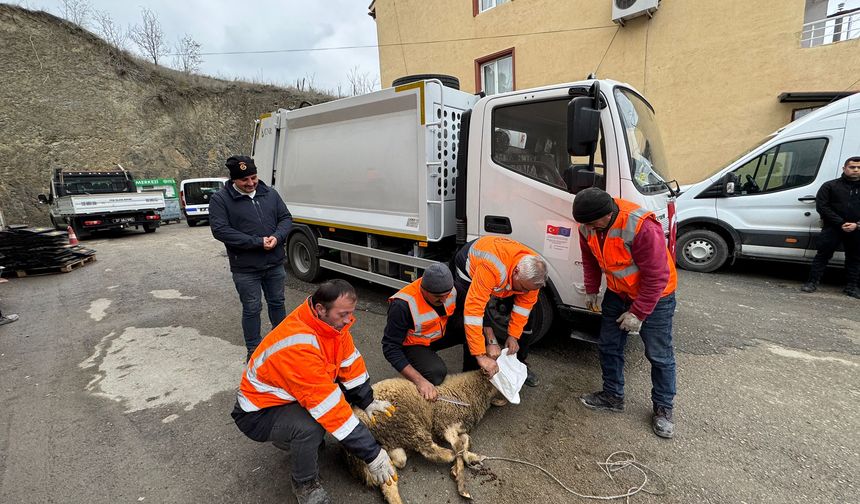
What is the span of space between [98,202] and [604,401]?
1355 cm

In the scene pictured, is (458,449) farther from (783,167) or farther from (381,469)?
(783,167)

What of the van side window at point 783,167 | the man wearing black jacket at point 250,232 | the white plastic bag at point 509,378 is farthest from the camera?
the van side window at point 783,167

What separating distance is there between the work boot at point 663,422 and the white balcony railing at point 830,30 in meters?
8.00

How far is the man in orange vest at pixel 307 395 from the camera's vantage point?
5.67 ft

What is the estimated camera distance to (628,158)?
8.84 feet

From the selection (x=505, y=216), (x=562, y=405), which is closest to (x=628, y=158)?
(x=505, y=216)

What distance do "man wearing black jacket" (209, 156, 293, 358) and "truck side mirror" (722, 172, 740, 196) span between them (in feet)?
19.3

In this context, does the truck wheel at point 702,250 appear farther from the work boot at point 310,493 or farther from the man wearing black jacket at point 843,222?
the work boot at point 310,493

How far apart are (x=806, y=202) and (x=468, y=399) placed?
18.1 ft

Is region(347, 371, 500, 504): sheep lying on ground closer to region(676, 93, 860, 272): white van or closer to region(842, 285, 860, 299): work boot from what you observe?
region(676, 93, 860, 272): white van

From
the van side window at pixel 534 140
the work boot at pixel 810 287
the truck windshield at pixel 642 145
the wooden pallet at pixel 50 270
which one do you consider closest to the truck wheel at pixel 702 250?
the work boot at pixel 810 287

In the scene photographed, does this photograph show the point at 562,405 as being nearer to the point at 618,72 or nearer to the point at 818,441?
the point at 818,441

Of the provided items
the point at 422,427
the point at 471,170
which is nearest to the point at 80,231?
the point at 471,170

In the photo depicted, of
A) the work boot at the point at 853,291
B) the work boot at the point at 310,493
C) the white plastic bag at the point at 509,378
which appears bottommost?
the work boot at the point at 310,493
